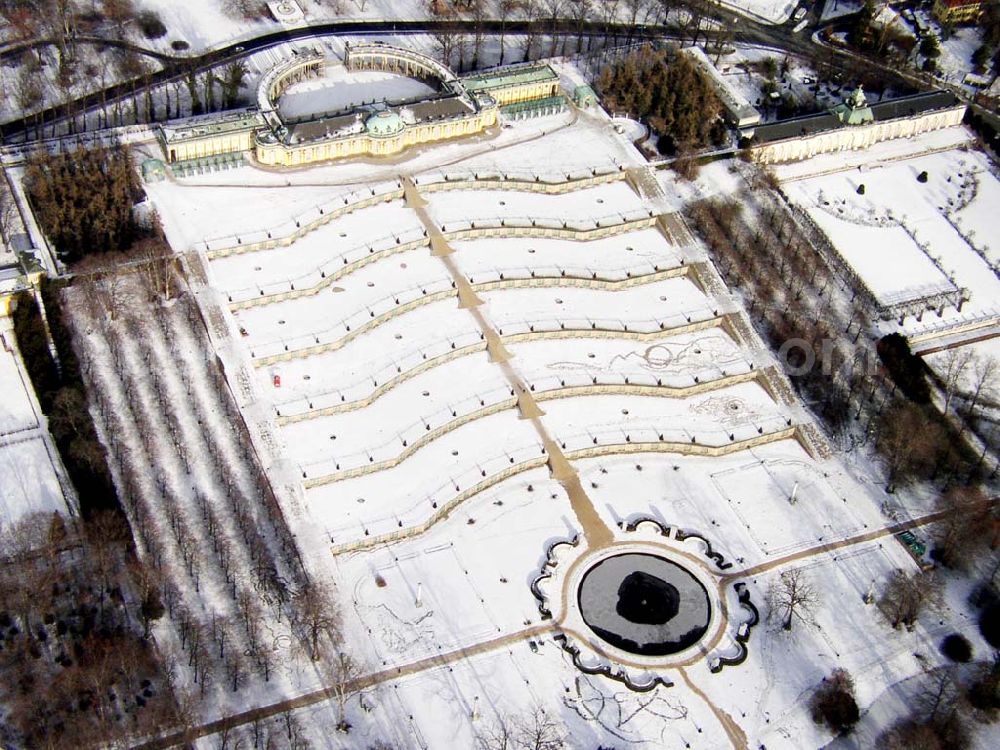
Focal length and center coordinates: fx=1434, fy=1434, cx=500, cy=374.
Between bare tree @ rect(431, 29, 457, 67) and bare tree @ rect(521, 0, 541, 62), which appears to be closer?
bare tree @ rect(431, 29, 457, 67)

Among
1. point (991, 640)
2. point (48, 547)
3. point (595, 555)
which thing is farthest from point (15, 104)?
point (991, 640)

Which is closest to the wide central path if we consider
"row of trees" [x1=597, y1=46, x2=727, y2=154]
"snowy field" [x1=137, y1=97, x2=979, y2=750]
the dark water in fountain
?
"snowy field" [x1=137, y1=97, x2=979, y2=750]

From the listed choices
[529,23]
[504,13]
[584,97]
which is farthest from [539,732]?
[504,13]

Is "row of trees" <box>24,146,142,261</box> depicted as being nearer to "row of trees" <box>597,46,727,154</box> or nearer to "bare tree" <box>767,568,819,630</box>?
"row of trees" <box>597,46,727,154</box>

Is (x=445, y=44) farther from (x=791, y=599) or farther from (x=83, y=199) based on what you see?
(x=791, y=599)

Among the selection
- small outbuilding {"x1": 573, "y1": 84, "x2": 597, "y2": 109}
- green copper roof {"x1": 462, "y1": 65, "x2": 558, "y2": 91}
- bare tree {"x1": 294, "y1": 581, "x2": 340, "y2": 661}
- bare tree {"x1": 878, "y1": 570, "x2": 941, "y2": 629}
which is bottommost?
bare tree {"x1": 878, "y1": 570, "x2": 941, "y2": 629}

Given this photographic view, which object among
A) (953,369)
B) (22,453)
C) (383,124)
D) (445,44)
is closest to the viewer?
(22,453)

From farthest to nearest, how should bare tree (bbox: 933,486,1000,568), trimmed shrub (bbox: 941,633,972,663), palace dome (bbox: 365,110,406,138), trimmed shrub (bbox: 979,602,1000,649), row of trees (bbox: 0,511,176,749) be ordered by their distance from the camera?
palace dome (bbox: 365,110,406,138)
bare tree (bbox: 933,486,1000,568)
trimmed shrub (bbox: 979,602,1000,649)
trimmed shrub (bbox: 941,633,972,663)
row of trees (bbox: 0,511,176,749)
